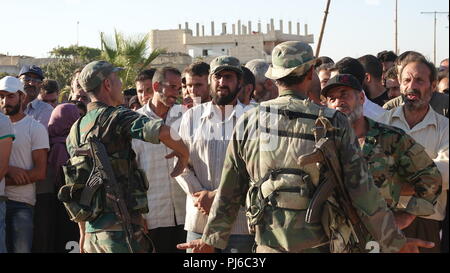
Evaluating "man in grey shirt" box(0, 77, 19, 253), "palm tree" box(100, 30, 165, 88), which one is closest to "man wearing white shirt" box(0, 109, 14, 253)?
"man in grey shirt" box(0, 77, 19, 253)

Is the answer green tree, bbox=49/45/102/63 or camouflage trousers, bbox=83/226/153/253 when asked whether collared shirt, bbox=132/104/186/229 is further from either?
green tree, bbox=49/45/102/63

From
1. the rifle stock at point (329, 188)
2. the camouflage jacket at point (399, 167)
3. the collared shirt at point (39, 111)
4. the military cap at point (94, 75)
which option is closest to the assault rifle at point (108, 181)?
the military cap at point (94, 75)

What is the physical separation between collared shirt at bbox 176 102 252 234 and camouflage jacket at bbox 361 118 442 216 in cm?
117

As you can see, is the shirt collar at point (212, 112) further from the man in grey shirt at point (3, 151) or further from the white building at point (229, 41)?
the white building at point (229, 41)

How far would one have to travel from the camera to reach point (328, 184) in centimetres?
372

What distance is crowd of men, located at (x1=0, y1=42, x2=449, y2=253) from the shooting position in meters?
3.75

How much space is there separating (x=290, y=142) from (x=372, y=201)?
545mm

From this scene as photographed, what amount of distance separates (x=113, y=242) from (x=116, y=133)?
739 mm

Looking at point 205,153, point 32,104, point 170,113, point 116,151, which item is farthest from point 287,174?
point 32,104

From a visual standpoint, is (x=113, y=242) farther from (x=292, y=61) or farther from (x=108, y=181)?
(x=292, y=61)

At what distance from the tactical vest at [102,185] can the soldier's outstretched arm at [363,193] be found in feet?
5.32

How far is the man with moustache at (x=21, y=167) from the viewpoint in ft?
19.8

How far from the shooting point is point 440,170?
4094mm
